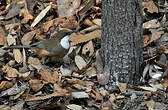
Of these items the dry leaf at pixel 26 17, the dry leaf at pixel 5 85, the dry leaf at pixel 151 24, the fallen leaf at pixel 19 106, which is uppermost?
the dry leaf at pixel 26 17

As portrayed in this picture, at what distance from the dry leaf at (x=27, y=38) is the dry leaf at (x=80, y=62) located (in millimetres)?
832

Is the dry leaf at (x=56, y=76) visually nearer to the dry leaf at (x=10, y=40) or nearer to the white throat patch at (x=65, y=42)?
the white throat patch at (x=65, y=42)

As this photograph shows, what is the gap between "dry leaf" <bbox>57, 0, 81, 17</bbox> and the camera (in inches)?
234

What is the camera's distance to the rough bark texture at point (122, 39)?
14.4 feet

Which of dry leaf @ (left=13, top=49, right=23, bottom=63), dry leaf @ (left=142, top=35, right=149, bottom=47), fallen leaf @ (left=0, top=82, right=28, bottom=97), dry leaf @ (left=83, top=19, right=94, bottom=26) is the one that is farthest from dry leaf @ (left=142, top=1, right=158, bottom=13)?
fallen leaf @ (left=0, top=82, right=28, bottom=97)

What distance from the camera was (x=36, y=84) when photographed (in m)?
4.77

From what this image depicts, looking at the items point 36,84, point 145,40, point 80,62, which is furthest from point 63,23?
point 36,84

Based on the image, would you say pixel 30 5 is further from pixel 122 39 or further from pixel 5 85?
pixel 122 39

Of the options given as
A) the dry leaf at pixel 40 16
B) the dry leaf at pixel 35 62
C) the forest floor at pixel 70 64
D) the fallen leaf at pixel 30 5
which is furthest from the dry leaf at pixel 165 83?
the fallen leaf at pixel 30 5

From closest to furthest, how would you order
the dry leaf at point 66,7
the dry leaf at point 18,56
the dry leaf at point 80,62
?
the dry leaf at point 80,62
the dry leaf at point 18,56
the dry leaf at point 66,7

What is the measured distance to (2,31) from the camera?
601cm

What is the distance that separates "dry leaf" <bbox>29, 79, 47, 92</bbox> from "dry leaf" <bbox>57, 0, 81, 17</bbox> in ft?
4.78

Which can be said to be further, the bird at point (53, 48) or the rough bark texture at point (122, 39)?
the bird at point (53, 48)

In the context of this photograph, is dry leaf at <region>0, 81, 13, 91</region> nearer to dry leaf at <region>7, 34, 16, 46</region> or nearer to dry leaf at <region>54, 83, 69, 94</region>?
dry leaf at <region>54, 83, 69, 94</region>
